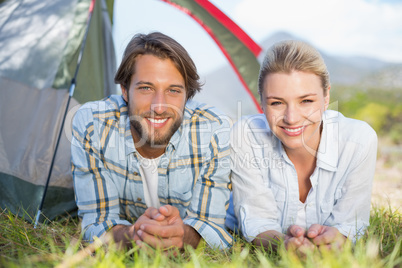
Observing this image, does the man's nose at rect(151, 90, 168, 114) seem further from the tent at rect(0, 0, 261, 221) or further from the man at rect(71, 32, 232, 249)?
the tent at rect(0, 0, 261, 221)

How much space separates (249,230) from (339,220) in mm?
452

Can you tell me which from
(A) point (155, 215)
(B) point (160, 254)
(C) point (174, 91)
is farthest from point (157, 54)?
(B) point (160, 254)

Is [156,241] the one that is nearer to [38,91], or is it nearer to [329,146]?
[329,146]

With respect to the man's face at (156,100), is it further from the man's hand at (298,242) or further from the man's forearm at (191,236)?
the man's hand at (298,242)

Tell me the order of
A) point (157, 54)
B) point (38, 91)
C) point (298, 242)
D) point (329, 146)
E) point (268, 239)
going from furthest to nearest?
point (38, 91), point (157, 54), point (329, 146), point (268, 239), point (298, 242)

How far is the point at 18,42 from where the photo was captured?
8.28 feet

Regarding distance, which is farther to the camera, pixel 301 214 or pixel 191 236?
pixel 301 214

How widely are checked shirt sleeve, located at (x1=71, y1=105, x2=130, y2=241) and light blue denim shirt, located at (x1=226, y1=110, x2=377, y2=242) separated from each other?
659mm

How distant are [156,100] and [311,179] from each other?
91cm

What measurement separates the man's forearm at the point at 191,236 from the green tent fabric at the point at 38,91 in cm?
98

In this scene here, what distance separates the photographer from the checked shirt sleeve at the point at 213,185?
1.89 meters

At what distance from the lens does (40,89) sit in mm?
2455

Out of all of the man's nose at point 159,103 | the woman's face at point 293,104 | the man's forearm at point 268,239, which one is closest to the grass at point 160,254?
the man's forearm at point 268,239


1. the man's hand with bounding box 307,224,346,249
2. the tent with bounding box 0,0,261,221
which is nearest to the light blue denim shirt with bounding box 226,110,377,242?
the man's hand with bounding box 307,224,346,249
